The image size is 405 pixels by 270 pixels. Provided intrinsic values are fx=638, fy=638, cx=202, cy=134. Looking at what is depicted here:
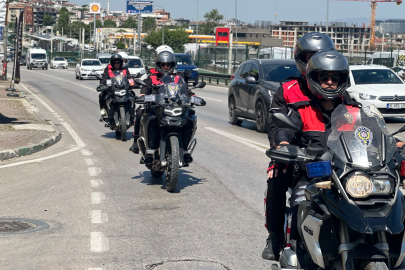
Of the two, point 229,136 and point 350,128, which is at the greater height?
point 350,128

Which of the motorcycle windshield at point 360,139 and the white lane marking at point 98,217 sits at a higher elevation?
the motorcycle windshield at point 360,139

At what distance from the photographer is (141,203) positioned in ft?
25.3

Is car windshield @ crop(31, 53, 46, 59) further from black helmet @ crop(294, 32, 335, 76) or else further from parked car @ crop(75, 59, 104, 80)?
black helmet @ crop(294, 32, 335, 76)

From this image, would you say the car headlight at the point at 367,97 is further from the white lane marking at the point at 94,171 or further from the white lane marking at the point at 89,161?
the white lane marking at the point at 94,171

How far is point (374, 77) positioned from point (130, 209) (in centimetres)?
1274

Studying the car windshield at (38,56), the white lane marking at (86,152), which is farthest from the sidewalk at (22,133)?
the car windshield at (38,56)

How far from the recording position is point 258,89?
15.2 metres

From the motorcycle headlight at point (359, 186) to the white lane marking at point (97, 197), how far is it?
16.1ft

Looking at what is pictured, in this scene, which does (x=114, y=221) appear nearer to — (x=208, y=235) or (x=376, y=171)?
(x=208, y=235)

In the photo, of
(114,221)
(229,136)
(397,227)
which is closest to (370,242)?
(397,227)

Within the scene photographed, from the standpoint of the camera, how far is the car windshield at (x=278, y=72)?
15.3m

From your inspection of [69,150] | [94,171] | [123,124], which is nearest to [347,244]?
[94,171]

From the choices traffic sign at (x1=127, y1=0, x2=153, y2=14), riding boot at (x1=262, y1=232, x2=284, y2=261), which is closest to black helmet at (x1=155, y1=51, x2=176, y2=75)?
riding boot at (x1=262, y1=232, x2=284, y2=261)

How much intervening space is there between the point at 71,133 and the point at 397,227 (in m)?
12.8
